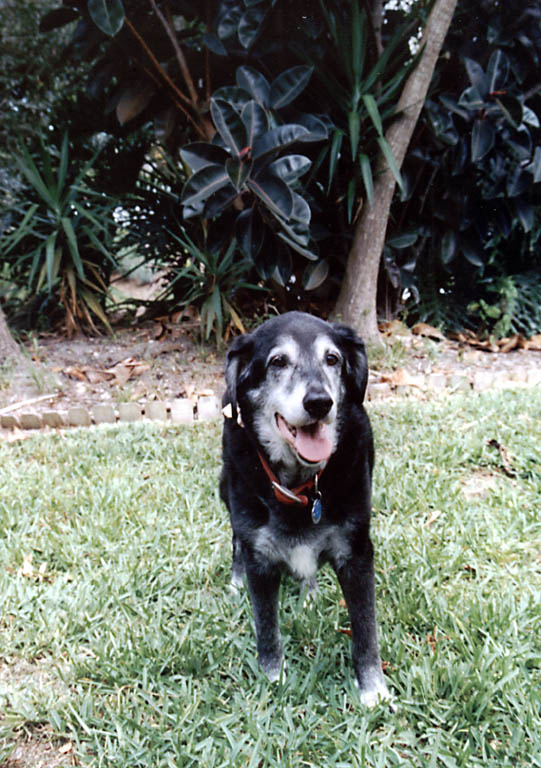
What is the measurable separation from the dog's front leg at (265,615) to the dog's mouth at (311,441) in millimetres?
389

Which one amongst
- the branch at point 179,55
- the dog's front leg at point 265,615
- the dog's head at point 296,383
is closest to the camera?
the dog's head at point 296,383

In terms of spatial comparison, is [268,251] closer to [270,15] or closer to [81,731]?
[270,15]

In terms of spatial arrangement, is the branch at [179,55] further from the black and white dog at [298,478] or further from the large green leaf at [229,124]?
the black and white dog at [298,478]

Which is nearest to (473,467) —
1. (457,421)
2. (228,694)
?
(457,421)

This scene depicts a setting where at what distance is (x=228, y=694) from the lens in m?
1.62

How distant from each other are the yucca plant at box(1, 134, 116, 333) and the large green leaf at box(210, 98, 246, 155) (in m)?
1.88

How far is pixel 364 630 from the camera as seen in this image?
5.15 ft

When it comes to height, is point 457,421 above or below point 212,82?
below

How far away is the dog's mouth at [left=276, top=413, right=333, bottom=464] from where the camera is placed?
59.3 inches

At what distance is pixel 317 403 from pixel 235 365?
0.39 metres

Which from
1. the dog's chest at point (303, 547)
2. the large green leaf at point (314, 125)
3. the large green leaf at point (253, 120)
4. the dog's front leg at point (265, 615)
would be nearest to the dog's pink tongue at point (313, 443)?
the dog's chest at point (303, 547)

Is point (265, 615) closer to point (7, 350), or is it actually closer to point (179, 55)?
point (7, 350)

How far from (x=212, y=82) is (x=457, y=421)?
10.8 ft

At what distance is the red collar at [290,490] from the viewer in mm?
1587
